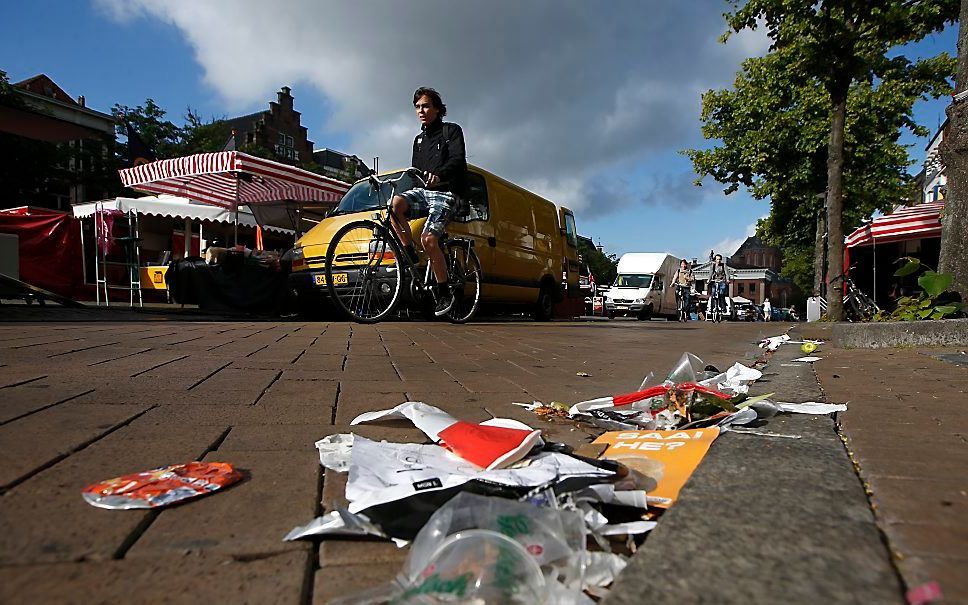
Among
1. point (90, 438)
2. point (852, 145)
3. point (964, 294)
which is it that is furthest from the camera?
point (852, 145)

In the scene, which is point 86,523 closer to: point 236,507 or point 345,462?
point 236,507

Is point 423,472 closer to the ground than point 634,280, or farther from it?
closer to the ground

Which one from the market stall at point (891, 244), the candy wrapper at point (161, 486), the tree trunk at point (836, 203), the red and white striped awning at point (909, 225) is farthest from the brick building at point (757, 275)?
the candy wrapper at point (161, 486)

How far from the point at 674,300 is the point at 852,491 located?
87.6 ft

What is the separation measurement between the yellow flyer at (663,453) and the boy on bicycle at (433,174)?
4.49 meters

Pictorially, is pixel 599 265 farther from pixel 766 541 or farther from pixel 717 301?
pixel 766 541

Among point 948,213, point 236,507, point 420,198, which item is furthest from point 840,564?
point 948,213

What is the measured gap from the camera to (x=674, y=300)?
26.8m

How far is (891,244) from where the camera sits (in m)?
18.7

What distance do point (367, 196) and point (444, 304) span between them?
7.13ft

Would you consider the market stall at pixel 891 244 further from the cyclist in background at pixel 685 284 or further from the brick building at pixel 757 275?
the brick building at pixel 757 275

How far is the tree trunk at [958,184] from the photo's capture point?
5711 mm

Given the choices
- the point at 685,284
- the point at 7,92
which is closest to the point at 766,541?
the point at 685,284

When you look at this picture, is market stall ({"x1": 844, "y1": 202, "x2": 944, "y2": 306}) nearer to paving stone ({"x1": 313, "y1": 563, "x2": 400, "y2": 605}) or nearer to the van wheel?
the van wheel
